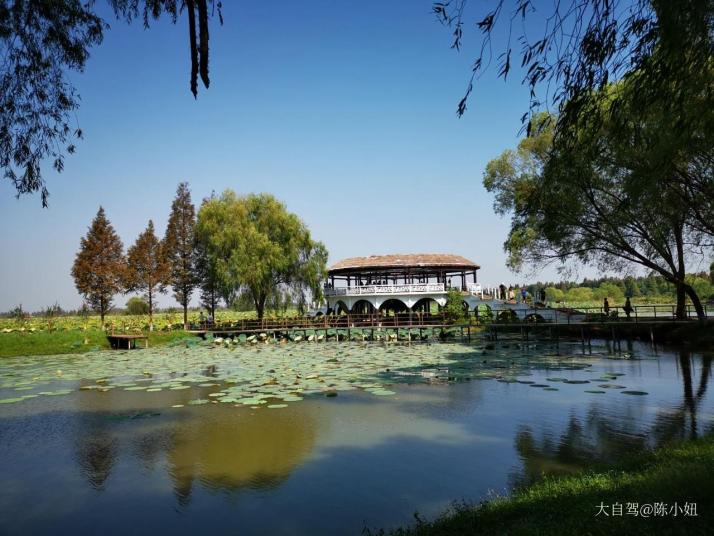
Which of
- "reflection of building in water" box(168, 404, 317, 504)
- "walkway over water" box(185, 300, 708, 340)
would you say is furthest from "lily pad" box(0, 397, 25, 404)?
"walkway over water" box(185, 300, 708, 340)

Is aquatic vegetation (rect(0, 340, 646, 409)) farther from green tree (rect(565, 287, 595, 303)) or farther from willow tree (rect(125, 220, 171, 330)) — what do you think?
green tree (rect(565, 287, 595, 303))

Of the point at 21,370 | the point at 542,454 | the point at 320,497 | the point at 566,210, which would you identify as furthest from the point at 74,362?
the point at 566,210

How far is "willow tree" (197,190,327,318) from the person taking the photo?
29.4 meters

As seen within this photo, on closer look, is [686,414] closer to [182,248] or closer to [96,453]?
[96,453]

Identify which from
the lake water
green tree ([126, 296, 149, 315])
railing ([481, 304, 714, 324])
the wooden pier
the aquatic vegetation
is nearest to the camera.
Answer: the lake water

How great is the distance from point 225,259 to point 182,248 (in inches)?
247

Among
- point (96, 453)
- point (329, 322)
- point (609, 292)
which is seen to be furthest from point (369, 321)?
point (609, 292)

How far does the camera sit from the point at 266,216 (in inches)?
1245

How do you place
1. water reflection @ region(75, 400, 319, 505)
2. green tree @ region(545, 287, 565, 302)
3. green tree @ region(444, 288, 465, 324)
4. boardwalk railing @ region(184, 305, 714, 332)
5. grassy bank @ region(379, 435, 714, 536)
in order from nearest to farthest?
grassy bank @ region(379, 435, 714, 536)
water reflection @ region(75, 400, 319, 505)
boardwalk railing @ region(184, 305, 714, 332)
green tree @ region(444, 288, 465, 324)
green tree @ region(545, 287, 565, 302)

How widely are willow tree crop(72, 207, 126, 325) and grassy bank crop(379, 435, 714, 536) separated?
31.0 m

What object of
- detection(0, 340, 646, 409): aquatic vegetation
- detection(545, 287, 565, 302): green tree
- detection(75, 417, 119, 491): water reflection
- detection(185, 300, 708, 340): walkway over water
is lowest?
detection(75, 417, 119, 491): water reflection

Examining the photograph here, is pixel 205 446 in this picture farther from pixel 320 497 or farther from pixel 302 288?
pixel 302 288

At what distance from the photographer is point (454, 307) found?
28.8 m

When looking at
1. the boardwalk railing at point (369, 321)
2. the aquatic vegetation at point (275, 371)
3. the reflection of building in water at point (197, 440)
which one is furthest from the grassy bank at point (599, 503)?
the boardwalk railing at point (369, 321)
